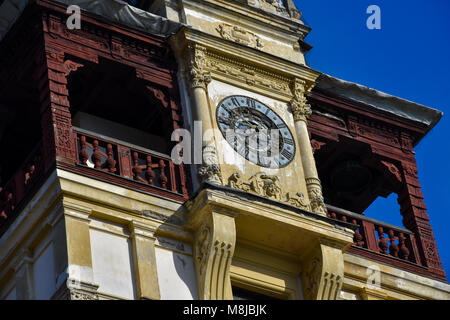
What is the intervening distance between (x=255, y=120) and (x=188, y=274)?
135 inches

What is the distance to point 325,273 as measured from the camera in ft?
82.4

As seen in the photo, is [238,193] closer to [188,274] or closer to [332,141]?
[188,274]

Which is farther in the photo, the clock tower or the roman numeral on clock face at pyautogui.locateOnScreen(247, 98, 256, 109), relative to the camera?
the roman numeral on clock face at pyautogui.locateOnScreen(247, 98, 256, 109)

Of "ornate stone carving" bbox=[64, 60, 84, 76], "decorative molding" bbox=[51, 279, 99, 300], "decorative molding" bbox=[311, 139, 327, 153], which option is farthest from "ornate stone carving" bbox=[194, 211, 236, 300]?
"decorative molding" bbox=[311, 139, 327, 153]

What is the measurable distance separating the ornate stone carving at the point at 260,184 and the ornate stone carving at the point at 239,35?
276cm

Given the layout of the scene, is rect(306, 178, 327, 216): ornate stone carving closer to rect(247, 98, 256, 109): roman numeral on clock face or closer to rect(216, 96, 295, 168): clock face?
rect(216, 96, 295, 168): clock face

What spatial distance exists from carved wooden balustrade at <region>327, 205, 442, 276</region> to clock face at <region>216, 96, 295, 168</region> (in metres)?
1.23

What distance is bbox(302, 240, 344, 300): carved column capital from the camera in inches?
988

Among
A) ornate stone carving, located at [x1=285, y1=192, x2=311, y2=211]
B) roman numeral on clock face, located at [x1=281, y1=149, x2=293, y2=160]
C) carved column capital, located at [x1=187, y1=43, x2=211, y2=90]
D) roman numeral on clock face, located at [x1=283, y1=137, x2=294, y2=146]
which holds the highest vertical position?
carved column capital, located at [x1=187, y1=43, x2=211, y2=90]

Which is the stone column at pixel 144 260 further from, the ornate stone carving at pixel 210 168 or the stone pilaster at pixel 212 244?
the ornate stone carving at pixel 210 168

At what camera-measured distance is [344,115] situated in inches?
1115

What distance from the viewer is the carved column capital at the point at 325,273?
25.1 meters

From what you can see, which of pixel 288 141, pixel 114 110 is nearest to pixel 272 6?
pixel 288 141

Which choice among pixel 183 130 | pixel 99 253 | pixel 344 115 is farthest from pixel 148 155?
pixel 344 115
